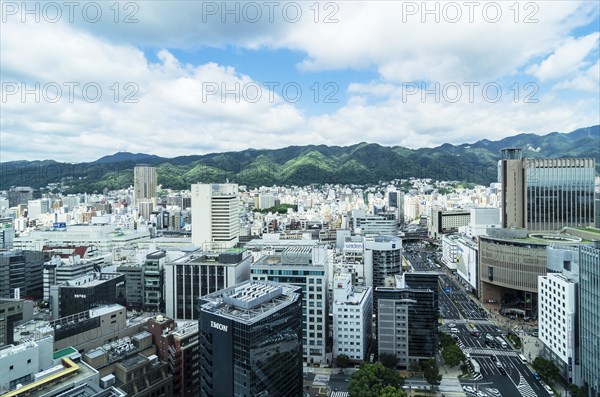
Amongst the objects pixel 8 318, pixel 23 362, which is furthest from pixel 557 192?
pixel 8 318

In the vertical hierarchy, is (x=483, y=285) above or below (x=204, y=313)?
below

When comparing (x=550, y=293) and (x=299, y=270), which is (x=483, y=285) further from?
(x=299, y=270)

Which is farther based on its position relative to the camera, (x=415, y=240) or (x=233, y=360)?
(x=415, y=240)

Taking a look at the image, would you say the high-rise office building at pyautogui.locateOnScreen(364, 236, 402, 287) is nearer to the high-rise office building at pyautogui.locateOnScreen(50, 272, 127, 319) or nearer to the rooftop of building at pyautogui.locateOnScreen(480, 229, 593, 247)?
the rooftop of building at pyautogui.locateOnScreen(480, 229, 593, 247)

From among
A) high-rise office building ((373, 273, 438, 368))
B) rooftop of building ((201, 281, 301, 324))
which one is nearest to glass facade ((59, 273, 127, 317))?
rooftop of building ((201, 281, 301, 324))

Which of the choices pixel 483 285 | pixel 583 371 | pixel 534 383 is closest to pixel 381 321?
pixel 534 383

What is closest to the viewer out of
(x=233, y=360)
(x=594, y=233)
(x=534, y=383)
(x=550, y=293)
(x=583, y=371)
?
(x=233, y=360)
